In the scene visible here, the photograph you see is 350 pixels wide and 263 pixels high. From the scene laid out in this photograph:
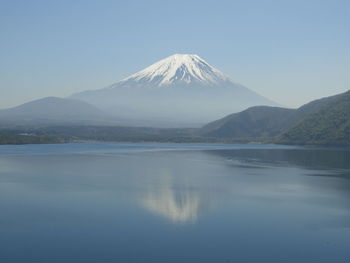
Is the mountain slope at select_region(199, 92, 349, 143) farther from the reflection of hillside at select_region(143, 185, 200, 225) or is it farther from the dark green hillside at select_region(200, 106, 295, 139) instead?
the reflection of hillside at select_region(143, 185, 200, 225)

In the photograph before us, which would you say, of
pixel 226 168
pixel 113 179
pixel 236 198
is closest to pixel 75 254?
pixel 236 198

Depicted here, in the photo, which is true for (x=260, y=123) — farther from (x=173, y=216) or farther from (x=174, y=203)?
(x=173, y=216)

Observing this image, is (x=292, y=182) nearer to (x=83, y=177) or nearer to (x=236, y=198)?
(x=236, y=198)

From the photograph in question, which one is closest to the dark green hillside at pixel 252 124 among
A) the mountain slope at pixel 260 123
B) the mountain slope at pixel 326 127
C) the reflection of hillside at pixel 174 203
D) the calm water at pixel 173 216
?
the mountain slope at pixel 260 123

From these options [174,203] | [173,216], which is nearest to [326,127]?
[174,203]

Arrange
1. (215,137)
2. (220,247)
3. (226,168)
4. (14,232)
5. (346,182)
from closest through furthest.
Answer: (220,247)
(14,232)
(346,182)
(226,168)
(215,137)

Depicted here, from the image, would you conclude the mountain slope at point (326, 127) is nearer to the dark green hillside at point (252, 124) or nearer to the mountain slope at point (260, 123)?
the mountain slope at point (260, 123)
